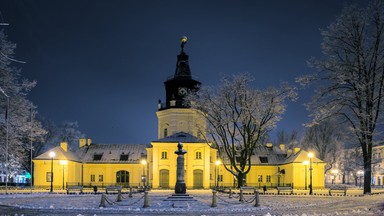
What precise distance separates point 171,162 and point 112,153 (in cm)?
1137

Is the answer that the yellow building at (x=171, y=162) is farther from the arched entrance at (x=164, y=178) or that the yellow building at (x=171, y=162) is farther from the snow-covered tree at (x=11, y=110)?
the snow-covered tree at (x=11, y=110)

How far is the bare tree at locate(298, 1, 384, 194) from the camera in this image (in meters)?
32.6

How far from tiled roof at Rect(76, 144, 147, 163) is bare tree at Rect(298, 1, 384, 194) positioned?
34.0m

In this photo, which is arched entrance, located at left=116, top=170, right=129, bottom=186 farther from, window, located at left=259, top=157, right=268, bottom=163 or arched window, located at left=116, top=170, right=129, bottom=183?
window, located at left=259, top=157, right=268, bottom=163

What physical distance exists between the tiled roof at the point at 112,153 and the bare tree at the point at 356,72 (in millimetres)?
34002

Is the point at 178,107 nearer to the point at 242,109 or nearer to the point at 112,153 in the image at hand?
the point at 112,153

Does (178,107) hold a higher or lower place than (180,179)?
higher

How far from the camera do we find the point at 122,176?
6172 cm

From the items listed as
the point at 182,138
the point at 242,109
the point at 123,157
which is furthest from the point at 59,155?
the point at 242,109

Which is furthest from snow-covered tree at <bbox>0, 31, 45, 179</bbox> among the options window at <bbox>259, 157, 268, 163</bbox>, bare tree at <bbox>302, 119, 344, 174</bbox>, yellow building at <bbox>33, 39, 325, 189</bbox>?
bare tree at <bbox>302, 119, 344, 174</bbox>

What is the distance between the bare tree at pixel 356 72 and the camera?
1283 inches

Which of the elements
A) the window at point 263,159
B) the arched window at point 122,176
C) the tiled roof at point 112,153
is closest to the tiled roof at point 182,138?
the tiled roof at point 112,153

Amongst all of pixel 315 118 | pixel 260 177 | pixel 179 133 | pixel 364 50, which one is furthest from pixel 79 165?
pixel 364 50

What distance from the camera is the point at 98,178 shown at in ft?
202
